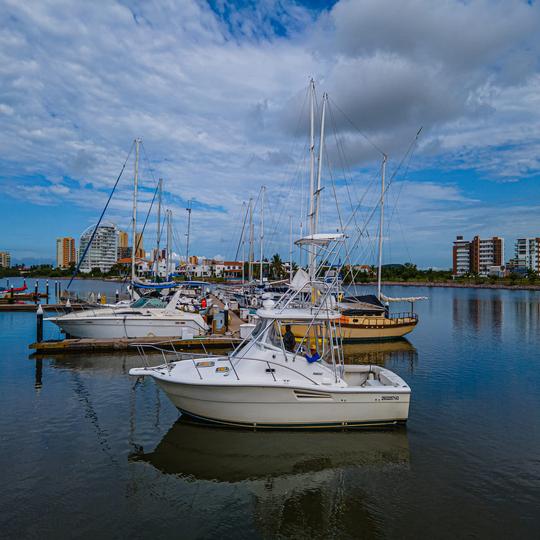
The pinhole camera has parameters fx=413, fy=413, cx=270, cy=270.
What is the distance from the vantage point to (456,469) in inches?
384

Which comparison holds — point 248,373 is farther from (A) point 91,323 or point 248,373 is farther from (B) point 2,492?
(A) point 91,323

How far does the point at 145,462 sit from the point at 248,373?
324 centimetres

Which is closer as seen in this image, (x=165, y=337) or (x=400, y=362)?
(x=400, y=362)

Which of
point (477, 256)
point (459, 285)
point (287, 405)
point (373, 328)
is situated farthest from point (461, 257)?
point (287, 405)

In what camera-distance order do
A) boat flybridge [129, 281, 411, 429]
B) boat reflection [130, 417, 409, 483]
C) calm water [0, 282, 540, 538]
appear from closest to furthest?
calm water [0, 282, 540, 538] < boat reflection [130, 417, 409, 483] < boat flybridge [129, 281, 411, 429]

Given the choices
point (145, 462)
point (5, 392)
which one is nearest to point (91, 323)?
point (5, 392)

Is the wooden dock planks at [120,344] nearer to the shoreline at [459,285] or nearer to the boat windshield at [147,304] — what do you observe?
the boat windshield at [147,304]

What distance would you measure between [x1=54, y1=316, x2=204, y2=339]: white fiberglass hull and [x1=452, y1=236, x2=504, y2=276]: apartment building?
161 m

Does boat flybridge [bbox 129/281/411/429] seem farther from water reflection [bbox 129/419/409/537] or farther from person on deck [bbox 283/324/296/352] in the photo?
water reflection [bbox 129/419/409/537]

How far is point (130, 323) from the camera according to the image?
78.4ft

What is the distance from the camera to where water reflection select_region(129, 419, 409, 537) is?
785 centimetres

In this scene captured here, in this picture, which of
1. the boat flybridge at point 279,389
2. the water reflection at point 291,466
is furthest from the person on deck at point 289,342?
the water reflection at point 291,466

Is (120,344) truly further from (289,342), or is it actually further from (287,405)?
(287,405)

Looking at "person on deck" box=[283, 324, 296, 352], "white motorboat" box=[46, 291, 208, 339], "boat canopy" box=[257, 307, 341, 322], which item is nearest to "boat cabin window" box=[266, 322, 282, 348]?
"person on deck" box=[283, 324, 296, 352]
